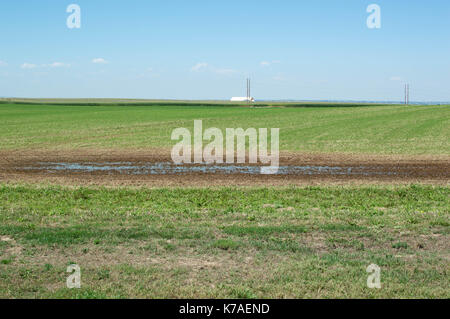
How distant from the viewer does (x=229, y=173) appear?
1914cm

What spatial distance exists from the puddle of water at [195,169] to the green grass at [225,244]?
527 cm

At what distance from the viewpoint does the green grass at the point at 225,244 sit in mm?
6895

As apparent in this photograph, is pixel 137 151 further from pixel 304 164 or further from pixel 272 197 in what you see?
pixel 272 197

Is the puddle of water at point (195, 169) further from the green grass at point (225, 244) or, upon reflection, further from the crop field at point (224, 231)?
the green grass at point (225, 244)

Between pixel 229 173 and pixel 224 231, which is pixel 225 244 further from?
pixel 229 173

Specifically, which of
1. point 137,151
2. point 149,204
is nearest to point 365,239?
point 149,204

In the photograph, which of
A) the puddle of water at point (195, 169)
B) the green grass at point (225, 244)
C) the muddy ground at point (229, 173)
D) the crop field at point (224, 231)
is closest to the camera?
the green grass at point (225, 244)

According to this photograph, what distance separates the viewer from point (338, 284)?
693cm

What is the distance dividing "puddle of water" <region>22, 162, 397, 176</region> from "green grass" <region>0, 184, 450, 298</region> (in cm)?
527

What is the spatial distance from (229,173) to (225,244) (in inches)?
410

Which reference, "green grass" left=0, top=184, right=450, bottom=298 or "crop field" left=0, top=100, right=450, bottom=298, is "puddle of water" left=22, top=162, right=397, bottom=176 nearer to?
"crop field" left=0, top=100, right=450, bottom=298

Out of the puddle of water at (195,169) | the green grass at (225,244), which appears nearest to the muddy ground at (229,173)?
the puddle of water at (195,169)

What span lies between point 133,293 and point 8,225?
4919mm

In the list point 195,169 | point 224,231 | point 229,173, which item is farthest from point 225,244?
point 195,169
